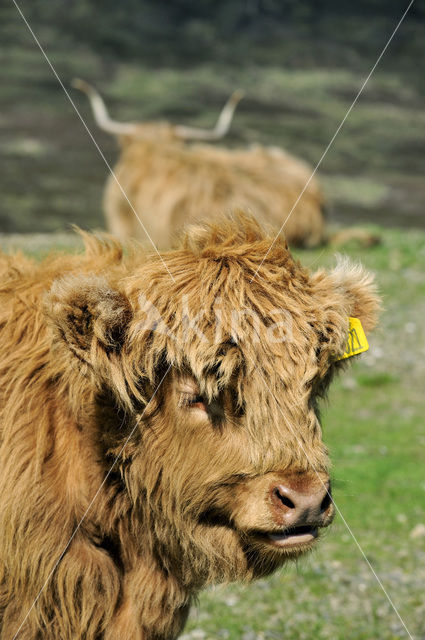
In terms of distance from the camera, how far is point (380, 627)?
5.27 m

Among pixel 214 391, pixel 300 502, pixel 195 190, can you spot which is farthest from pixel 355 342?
pixel 195 190

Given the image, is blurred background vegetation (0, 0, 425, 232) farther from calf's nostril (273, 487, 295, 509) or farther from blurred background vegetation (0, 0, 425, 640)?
calf's nostril (273, 487, 295, 509)

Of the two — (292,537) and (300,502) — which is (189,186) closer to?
(292,537)

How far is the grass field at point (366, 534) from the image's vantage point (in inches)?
206

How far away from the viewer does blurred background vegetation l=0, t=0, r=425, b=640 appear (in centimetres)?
571

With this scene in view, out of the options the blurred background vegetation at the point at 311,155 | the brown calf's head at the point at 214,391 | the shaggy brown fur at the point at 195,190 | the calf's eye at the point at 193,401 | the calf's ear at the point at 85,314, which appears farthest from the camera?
the shaggy brown fur at the point at 195,190

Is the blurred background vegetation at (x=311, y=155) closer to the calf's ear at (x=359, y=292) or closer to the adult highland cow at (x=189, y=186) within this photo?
the calf's ear at (x=359, y=292)

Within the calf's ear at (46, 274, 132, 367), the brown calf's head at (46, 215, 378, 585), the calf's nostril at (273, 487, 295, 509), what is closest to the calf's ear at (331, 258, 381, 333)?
the brown calf's head at (46, 215, 378, 585)

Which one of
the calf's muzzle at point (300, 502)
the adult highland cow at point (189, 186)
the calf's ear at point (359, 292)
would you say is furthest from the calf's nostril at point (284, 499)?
the adult highland cow at point (189, 186)

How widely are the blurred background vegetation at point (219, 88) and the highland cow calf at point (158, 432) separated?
14405 millimetres

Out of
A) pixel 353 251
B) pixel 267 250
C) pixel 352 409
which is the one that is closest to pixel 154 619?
pixel 267 250

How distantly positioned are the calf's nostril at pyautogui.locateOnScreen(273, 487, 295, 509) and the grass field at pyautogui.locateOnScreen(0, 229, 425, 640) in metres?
0.70

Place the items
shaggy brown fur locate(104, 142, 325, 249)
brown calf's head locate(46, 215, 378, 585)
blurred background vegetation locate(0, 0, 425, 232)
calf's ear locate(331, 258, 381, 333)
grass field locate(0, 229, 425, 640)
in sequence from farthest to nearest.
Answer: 1. blurred background vegetation locate(0, 0, 425, 232)
2. shaggy brown fur locate(104, 142, 325, 249)
3. grass field locate(0, 229, 425, 640)
4. calf's ear locate(331, 258, 381, 333)
5. brown calf's head locate(46, 215, 378, 585)

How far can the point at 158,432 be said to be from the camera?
3270 mm
